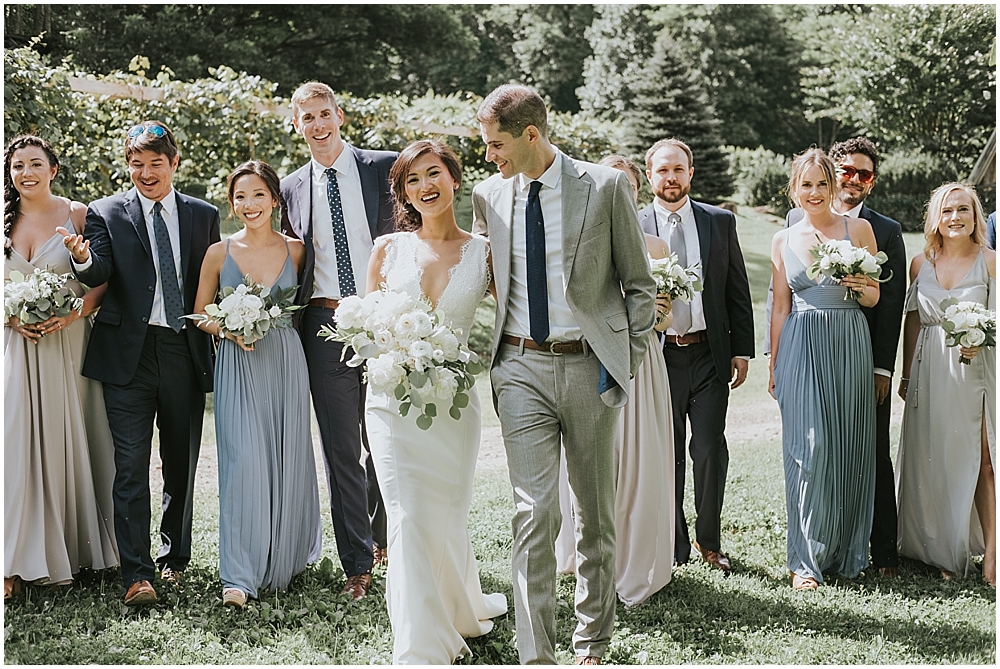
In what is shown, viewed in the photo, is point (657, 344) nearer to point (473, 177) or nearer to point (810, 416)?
point (810, 416)

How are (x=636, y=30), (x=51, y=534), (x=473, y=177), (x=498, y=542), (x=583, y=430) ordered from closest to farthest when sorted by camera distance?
(x=583, y=430)
(x=51, y=534)
(x=498, y=542)
(x=473, y=177)
(x=636, y=30)

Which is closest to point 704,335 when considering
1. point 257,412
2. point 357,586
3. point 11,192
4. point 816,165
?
point 816,165

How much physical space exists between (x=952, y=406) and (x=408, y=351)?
10.7ft

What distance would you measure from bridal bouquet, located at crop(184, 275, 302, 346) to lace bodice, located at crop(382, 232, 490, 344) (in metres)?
0.90

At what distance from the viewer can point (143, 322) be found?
498cm

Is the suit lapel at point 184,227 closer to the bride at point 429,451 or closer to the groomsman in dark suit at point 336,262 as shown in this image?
the groomsman in dark suit at point 336,262

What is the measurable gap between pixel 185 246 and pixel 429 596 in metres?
2.31

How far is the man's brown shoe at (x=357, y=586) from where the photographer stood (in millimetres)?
5007

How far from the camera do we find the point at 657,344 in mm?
5297

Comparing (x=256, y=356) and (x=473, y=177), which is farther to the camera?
(x=473, y=177)

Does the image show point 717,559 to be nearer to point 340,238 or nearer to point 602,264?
point 602,264

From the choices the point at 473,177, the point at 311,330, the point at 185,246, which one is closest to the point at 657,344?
the point at 311,330

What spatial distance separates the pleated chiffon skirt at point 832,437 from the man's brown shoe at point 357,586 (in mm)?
2296

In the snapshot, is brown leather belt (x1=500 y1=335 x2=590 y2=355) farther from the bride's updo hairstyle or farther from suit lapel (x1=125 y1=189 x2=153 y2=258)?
suit lapel (x1=125 y1=189 x2=153 y2=258)
